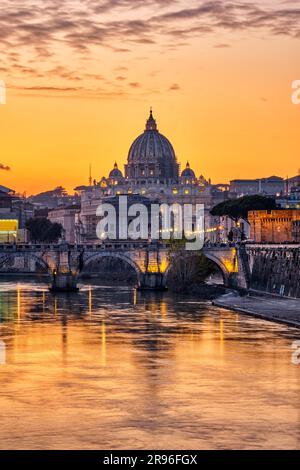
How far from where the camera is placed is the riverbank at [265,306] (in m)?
63.4

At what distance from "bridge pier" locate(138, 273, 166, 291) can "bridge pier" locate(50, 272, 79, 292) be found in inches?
209

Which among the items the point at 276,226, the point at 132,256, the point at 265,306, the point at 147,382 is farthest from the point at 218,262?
the point at 147,382

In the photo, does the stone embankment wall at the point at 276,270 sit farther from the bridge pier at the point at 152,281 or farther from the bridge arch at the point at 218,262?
the bridge pier at the point at 152,281

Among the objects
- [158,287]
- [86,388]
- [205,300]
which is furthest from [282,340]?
[158,287]

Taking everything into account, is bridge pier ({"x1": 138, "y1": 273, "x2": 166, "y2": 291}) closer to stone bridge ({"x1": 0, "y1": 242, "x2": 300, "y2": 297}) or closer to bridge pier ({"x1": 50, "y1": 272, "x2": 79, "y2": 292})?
stone bridge ({"x1": 0, "y1": 242, "x2": 300, "y2": 297})

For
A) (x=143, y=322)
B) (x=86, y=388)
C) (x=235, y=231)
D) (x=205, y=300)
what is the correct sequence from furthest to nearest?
(x=235, y=231) < (x=205, y=300) < (x=143, y=322) < (x=86, y=388)

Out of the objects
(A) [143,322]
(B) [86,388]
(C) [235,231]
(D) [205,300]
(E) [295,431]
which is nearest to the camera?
(E) [295,431]

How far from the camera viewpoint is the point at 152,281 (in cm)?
10300

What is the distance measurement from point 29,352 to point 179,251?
53.0m

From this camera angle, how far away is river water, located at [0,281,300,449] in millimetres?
33656

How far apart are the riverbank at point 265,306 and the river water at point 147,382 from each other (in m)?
0.98

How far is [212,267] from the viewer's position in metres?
108
